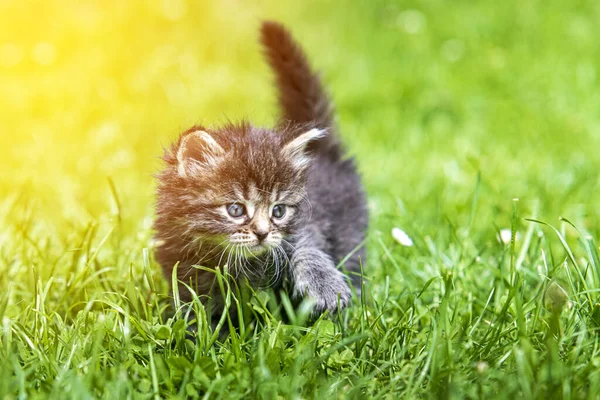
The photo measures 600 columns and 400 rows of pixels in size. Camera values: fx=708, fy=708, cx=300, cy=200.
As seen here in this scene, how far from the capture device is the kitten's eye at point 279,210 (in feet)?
8.80

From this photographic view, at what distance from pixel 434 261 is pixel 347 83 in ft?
11.9

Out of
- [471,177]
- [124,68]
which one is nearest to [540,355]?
[471,177]

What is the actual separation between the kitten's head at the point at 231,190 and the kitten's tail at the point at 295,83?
0.88 meters

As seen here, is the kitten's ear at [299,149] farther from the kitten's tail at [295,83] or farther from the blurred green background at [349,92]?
the kitten's tail at [295,83]

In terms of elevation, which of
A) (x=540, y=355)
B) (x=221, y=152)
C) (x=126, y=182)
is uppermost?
(x=221, y=152)

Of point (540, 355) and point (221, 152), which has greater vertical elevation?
point (221, 152)

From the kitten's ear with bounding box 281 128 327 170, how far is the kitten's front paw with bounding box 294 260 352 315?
432mm

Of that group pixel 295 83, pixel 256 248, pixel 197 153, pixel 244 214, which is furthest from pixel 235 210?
pixel 295 83

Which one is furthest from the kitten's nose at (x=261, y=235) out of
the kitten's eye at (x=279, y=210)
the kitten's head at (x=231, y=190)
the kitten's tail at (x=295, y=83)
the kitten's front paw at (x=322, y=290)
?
the kitten's tail at (x=295, y=83)

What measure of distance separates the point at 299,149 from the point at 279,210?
0.27 metres

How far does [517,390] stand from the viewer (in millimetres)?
2104

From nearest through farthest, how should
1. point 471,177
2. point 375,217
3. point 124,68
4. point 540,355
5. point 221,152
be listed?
point 540,355 → point 221,152 → point 375,217 → point 471,177 → point 124,68

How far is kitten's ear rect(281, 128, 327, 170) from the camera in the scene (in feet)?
9.00

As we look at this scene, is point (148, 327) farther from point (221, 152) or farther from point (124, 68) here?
point (124, 68)
